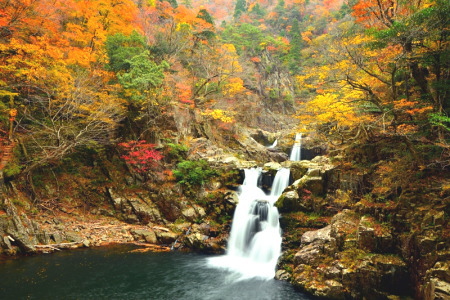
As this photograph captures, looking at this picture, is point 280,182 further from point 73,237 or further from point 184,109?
point 73,237

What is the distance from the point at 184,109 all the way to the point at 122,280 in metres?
13.7

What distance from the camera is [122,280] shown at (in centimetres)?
1058

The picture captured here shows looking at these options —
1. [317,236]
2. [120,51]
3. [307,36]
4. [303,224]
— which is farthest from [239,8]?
[317,236]

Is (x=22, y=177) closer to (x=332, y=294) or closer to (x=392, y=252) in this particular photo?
(x=332, y=294)

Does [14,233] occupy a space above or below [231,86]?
below

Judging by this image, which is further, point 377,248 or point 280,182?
point 280,182

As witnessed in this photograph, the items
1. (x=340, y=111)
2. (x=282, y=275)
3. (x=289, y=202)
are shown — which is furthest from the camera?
(x=289, y=202)

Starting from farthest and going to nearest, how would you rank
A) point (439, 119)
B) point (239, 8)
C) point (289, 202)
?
point (239, 8)
point (289, 202)
point (439, 119)

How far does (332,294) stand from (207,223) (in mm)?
7962

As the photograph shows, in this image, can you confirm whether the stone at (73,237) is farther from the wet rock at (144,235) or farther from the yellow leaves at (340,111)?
the yellow leaves at (340,111)

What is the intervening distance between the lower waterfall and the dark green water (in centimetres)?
87

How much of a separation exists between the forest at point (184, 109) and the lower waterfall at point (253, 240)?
0.96 meters

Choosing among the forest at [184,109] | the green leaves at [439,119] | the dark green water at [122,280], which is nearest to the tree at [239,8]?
the forest at [184,109]

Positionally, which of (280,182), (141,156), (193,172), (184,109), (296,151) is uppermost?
(184,109)
